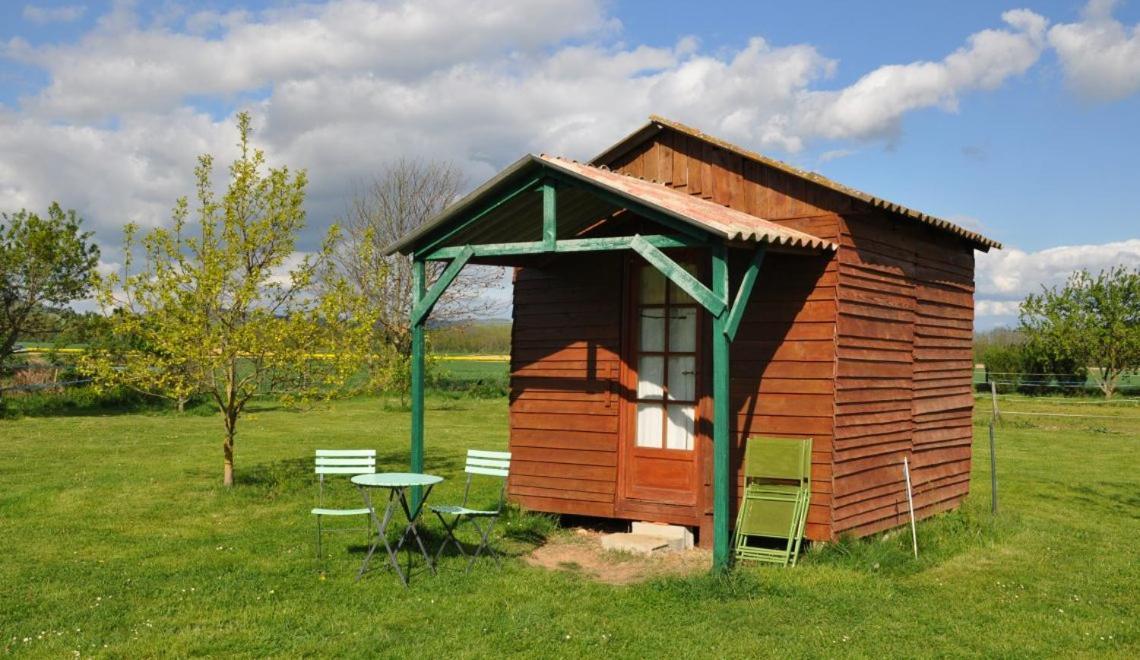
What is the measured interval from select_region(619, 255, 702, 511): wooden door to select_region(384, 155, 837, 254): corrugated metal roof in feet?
2.77

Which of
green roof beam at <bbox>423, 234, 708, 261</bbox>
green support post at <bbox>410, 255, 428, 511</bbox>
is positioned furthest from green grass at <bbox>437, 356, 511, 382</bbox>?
green roof beam at <bbox>423, 234, 708, 261</bbox>

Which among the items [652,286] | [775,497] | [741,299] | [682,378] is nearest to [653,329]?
[652,286]

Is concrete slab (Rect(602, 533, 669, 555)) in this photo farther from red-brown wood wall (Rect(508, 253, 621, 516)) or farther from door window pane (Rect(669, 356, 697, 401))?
door window pane (Rect(669, 356, 697, 401))

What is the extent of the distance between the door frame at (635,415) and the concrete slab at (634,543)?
1.05ft

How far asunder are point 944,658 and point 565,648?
2.34 meters

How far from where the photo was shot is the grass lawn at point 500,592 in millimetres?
5891

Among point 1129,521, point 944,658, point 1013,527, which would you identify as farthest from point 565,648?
point 1129,521

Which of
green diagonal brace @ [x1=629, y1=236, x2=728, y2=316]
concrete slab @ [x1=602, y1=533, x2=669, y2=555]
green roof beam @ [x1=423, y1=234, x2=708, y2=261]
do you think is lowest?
concrete slab @ [x1=602, y1=533, x2=669, y2=555]

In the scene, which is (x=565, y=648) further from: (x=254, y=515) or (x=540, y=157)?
(x=254, y=515)

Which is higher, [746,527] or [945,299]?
[945,299]

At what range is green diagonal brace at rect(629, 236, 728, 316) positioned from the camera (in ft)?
23.9

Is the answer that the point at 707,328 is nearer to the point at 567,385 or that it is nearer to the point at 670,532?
the point at 567,385

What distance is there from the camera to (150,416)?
2272 centimetres

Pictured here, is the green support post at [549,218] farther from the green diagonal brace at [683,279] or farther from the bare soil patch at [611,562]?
the bare soil patch at [611,562]
